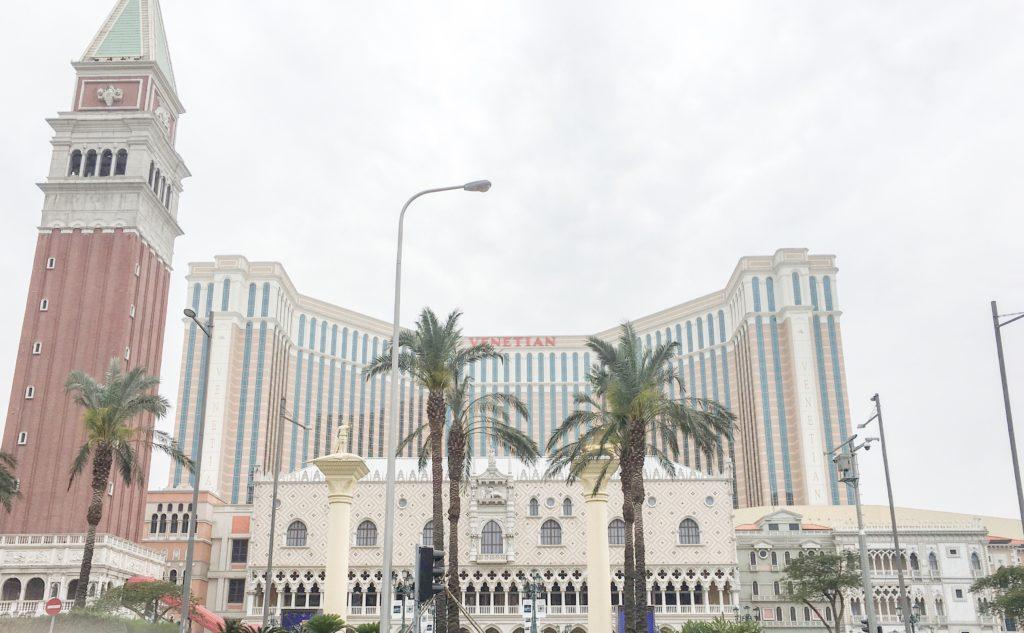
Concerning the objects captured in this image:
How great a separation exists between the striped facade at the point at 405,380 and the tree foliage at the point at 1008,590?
38866mm

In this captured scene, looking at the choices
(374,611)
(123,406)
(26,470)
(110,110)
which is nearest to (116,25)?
(110,110)

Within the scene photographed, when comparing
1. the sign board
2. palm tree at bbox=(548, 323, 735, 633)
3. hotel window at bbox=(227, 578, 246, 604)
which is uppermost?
palm tree at bbox=(548, 323, 735, 633)

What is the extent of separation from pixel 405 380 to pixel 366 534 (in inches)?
2721

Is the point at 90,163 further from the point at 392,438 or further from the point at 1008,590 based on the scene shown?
the point at 1008,590

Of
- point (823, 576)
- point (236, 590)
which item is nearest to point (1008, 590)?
point (823, 576)

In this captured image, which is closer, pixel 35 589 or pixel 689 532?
pixel 35 589

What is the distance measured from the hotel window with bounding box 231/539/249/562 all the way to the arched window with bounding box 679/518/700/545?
3398 cm

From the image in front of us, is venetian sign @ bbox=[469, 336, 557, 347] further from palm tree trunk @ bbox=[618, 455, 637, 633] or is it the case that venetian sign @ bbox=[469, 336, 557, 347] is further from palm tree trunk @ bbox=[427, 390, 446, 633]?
palm tree trunk @ bbox=[618, 455, 637, 633]

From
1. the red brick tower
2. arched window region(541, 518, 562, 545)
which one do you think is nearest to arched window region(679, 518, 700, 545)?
arched window region(541, 518, 562, 545)

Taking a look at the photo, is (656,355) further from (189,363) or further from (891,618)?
(189,363)

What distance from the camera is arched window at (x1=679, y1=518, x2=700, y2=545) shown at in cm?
6531

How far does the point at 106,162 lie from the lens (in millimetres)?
68062

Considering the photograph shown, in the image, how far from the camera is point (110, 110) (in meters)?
69.4

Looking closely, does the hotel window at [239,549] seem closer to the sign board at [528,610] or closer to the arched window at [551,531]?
the sign board at [528,610]
